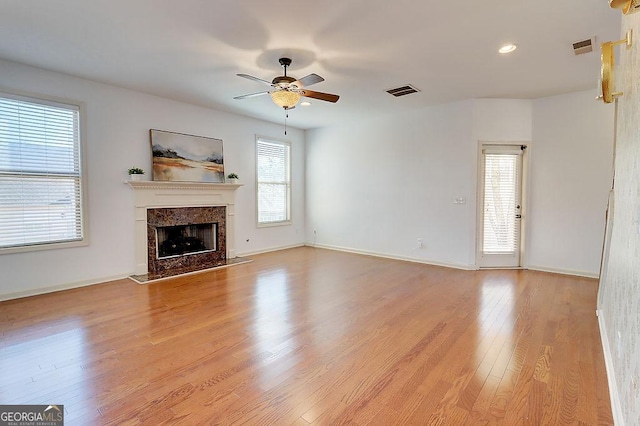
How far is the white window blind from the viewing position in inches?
207

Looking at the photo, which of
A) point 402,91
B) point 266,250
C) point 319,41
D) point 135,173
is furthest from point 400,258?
point 135,173

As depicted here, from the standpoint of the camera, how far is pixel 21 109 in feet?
12.5

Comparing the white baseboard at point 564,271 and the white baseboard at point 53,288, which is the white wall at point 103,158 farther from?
the white baseboard at point 564,271

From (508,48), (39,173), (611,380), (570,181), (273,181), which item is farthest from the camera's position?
(273,181)

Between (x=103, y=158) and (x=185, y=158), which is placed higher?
(x=185, y=158)

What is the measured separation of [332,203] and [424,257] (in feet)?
7.98

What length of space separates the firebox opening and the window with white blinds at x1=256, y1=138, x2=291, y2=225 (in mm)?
1160

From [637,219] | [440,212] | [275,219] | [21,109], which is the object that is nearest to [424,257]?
[440,212]

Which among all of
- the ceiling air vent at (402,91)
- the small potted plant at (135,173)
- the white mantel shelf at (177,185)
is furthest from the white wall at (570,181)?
the small potted plant at (135,173)

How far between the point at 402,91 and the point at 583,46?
211 centimetres

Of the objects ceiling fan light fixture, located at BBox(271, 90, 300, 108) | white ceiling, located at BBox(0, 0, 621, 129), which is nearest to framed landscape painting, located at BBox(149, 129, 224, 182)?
white ceiling, located at BBox(0, 0, 621, 129)

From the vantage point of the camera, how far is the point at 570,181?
4820mm

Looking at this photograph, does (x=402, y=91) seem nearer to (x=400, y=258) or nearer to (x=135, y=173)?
(x=400, y=258)

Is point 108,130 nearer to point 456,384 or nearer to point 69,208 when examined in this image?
point 69,208
